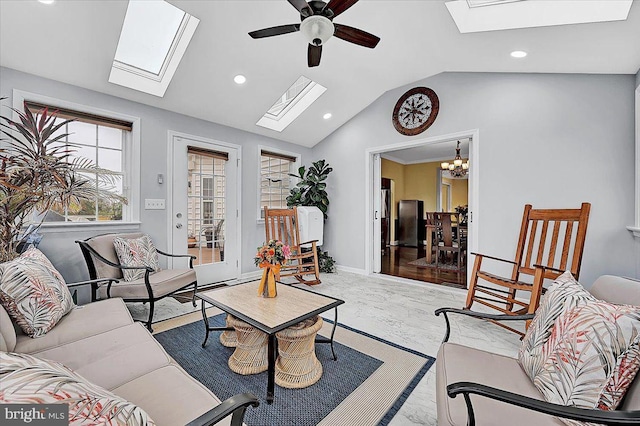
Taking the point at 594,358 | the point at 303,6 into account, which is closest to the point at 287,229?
the point at 303,6

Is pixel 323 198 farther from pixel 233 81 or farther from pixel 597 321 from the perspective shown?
pixel 597 321

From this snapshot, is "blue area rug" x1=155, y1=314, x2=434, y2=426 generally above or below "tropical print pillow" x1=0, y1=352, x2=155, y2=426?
below

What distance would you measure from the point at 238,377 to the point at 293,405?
18.4 inches

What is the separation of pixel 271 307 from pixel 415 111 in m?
3.57

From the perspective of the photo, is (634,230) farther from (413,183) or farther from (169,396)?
(413,183)

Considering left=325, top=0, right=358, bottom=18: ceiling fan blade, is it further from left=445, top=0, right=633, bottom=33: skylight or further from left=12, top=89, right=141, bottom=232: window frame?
left=12, top=89, right=141, bottom=232: window frame

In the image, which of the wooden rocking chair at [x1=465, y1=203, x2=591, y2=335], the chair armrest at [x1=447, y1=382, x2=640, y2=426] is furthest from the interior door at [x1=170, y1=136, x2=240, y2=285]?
the chair armrest at [x1=447, y1=382, x2=640, y2=426]

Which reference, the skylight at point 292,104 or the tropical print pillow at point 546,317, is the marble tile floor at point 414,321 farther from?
the skylight at point 292,104

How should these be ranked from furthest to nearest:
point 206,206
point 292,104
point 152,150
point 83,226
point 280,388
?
1. point 292,104
2. point 206,206
3. point 152,150
4. point 83,226
5. point 280,388

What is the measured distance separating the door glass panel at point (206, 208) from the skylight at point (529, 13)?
3426mm

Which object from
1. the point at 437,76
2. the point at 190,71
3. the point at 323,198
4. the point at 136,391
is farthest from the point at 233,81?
the point at 136,391

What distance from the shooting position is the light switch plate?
3414 mm

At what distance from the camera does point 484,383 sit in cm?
119

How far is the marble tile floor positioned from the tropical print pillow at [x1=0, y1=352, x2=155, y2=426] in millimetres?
1398
